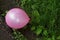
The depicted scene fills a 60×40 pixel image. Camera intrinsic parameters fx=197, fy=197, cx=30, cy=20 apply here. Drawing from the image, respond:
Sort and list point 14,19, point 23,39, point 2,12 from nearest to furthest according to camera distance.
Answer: point 14,19
point 23,39
point 2,12

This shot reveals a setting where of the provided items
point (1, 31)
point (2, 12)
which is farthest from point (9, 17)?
point (2, 12)

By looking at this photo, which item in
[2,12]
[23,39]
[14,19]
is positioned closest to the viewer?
[14,19]

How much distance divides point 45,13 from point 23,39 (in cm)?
58

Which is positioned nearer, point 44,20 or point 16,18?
point 16,18

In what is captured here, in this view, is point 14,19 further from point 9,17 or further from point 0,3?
point 0,3

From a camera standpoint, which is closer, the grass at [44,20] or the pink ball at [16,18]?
the pink ball at [16,18]

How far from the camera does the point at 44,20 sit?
326cm

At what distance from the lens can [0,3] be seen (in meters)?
3.55

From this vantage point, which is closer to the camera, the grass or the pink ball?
the pink ball

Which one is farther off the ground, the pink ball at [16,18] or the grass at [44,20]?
the pink ball at [16,18]

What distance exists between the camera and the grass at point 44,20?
10.4 ft

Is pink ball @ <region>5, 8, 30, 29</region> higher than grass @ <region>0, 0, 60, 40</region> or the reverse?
higher

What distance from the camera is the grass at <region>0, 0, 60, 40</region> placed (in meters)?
3.16

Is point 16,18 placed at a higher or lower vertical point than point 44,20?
higher
